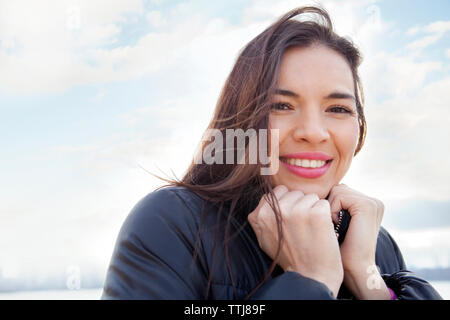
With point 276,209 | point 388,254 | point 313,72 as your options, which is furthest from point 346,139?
point 388,254

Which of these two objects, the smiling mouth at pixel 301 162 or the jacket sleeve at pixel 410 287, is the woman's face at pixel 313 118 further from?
the jacket sleeve at pixel 410 287

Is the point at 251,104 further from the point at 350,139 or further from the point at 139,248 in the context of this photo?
the point at 139,248

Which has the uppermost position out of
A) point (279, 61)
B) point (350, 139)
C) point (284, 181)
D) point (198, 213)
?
point (279, 61)

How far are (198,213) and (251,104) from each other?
2.00 ft

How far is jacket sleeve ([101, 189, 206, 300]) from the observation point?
5.34 ft

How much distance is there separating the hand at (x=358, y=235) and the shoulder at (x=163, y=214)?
760mm

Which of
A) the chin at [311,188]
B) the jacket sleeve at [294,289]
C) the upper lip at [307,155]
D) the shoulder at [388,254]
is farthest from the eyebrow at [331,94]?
the shoulder at [388,254]

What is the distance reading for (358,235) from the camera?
7.09 feet

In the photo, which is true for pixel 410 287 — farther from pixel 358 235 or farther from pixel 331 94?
pixel 331 94

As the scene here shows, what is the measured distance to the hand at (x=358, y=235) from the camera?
206cm

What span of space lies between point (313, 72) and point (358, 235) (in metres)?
0.82
